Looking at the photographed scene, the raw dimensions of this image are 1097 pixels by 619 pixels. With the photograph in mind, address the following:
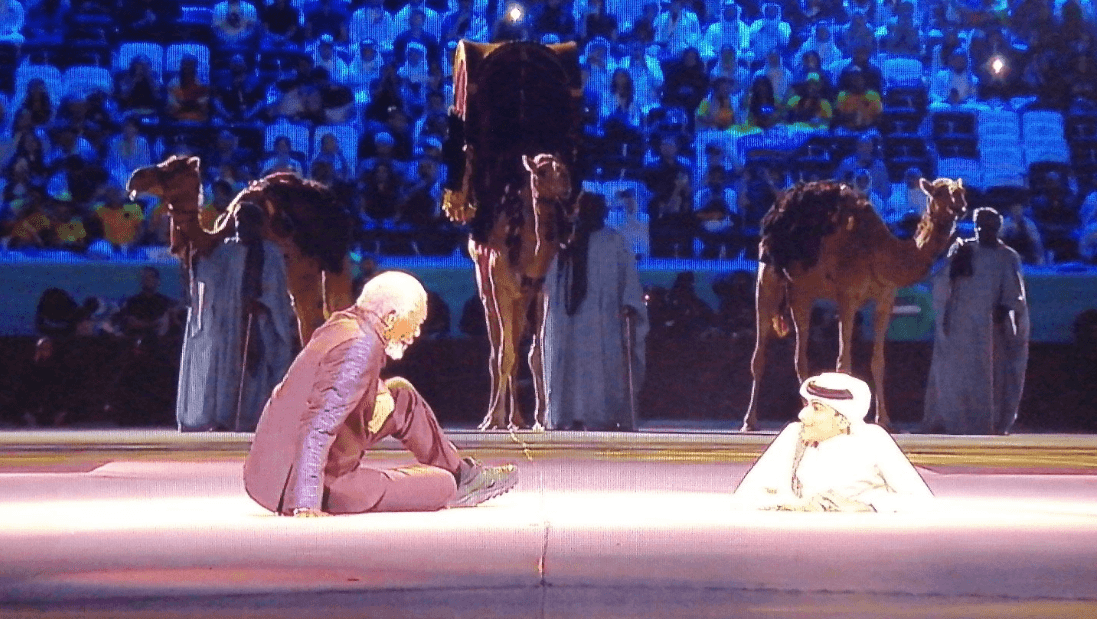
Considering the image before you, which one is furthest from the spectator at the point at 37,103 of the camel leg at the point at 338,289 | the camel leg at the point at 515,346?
the camel leg at the point at 515,346

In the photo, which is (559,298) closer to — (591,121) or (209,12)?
(591,121)

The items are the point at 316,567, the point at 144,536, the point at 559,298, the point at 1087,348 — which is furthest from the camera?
the point at 1087,348

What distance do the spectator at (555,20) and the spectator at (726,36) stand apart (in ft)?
3.35

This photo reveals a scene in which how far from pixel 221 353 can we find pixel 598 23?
13.5 ft

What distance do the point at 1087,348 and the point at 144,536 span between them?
9.30 metres

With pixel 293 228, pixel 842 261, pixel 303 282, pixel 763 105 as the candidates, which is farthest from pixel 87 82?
pixel 842 261

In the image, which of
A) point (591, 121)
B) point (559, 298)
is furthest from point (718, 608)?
point (591, 121)

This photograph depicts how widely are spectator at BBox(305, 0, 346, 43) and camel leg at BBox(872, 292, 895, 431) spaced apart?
4311 mm

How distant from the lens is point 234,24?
48.9 feet

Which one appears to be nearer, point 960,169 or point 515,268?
point 515,268

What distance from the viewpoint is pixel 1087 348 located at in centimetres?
1381

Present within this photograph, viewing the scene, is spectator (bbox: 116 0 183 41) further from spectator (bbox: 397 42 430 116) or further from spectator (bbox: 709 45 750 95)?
spectator (bbox: 709 45 750 95)

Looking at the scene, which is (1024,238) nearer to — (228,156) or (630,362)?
(630,362)

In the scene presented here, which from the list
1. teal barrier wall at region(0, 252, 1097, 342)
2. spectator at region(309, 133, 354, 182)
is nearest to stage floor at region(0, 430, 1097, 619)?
teal barrier wall at region(0, 252, 1097, 342)
